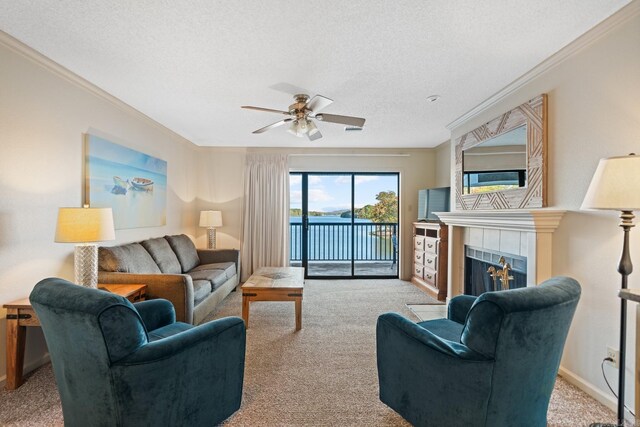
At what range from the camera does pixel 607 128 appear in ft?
6.16

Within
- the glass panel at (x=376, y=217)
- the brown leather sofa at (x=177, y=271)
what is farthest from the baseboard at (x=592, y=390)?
the glass panel at (x=376, y=217)

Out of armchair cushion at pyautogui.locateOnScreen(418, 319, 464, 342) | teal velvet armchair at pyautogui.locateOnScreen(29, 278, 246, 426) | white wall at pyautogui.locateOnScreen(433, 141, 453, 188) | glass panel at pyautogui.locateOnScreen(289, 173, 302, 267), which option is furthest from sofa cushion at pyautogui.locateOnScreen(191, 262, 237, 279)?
white wall at pyautogui.locateOnScreen(433, 141, 453, 188)

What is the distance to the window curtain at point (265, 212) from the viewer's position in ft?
17.3

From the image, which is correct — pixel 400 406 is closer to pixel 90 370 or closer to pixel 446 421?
pixel 446 421

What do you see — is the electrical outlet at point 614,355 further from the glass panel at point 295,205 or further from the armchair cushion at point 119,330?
the glass panel at point 295,205

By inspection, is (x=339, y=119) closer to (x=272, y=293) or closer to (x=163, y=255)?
(x=272, y=293)

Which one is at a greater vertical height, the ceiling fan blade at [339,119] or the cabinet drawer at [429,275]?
the ceiling fan blade at [339,119]

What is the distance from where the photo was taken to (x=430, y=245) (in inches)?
180

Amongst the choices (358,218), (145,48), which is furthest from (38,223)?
(358,218)

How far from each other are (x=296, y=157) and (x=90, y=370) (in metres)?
4.44

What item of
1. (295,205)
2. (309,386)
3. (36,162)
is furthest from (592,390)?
(295,205)

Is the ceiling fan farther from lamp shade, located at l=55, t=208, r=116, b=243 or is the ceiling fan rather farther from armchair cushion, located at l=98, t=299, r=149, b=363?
armchair cushion, located at l=98, t=299, r=149, b=363

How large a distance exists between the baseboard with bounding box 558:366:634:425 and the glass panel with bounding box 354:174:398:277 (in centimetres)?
352

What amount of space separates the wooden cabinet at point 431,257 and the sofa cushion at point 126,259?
365cm
